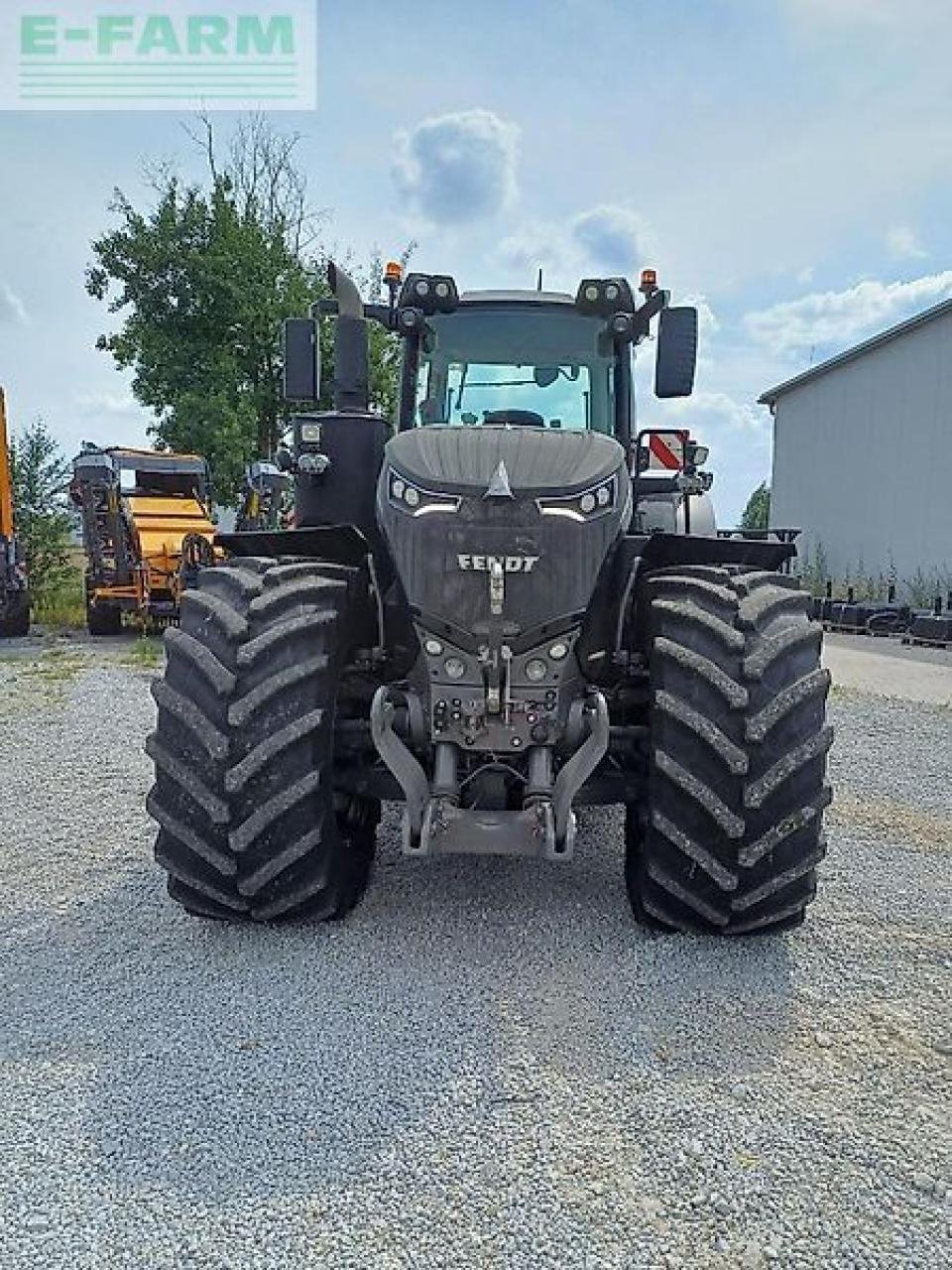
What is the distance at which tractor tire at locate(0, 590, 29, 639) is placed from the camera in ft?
45.9

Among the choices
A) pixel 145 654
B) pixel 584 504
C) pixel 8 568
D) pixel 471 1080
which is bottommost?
pixel 471 1080

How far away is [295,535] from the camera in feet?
13.2

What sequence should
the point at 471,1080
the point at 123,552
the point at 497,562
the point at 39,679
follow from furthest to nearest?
the point at 123,552 → the point at 39,679 → the point at 497,562 → the point at 471,1080

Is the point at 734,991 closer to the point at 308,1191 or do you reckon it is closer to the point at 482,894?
the point at 482,894

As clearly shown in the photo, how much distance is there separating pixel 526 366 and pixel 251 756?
7.41 feet

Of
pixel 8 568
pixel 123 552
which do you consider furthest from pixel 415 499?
pixel 8 568

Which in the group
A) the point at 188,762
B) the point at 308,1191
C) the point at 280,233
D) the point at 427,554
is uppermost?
the point at 280,233

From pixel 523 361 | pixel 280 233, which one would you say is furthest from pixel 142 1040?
pixel 280 233

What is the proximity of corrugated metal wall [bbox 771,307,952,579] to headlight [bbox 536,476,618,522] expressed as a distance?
17.5 meters

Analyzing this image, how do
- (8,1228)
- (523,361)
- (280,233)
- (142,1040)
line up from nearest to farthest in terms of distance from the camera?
(8,1228) → (142,1040) → (523,361) → (280,233)

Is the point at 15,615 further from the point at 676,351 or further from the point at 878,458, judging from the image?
the point at 878,458

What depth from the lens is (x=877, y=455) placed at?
22.0 m

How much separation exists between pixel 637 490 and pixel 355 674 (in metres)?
1.81

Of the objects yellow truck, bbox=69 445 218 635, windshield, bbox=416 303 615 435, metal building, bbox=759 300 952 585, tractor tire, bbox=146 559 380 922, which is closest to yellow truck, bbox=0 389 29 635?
yellow truck, bbox=69 445 218 635
